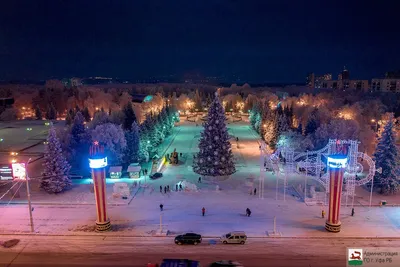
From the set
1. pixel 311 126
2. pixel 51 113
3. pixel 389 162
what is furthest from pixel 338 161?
pixel 51 113

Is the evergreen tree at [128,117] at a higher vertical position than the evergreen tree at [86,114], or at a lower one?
higher

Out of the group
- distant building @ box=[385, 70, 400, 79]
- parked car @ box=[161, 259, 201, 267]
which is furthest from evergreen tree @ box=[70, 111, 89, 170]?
distant building @ box=[385, 70, 400, 79]

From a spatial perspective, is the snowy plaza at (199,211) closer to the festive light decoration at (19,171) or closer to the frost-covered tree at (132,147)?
the festive light decoration at (19,171)

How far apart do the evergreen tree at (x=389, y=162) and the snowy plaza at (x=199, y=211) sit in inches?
64.5

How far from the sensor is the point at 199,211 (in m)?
30.1

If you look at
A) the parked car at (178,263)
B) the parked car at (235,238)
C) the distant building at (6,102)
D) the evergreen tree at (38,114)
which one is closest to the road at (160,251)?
the parked car at (235,238)

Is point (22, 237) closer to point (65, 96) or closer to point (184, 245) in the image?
point (184, 245)

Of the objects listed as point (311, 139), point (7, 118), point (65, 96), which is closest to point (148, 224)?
point (311, 139)

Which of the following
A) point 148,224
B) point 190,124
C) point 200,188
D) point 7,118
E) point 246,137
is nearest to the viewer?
point 148,224

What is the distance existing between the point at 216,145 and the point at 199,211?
33.2 feet

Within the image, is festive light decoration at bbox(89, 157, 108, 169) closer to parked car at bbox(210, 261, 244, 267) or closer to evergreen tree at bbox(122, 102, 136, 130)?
parked car at bbox(210, 261, 244, 267)

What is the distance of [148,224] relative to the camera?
27.3m

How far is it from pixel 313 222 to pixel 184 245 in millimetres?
11525

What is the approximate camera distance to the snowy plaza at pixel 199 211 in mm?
26422
